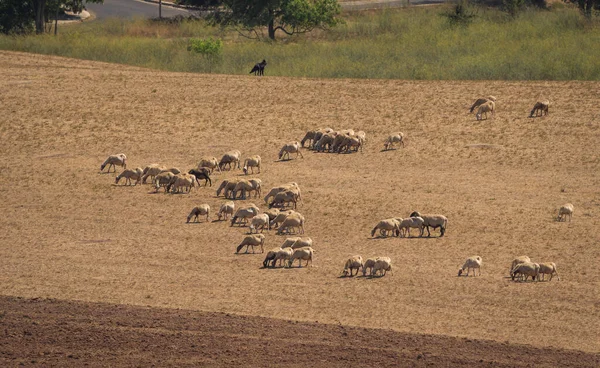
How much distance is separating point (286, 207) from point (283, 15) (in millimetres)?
34136

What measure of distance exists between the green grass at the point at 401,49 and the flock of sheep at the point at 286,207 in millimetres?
6660

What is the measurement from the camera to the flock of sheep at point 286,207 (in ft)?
76.8

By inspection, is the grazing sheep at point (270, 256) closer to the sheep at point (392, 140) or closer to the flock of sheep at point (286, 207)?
the flock of sheep at point (286, 207)

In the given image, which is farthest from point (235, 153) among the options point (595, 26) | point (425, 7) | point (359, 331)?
point (425, 7)

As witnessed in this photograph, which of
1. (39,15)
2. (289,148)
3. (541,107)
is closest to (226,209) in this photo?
(289,148)

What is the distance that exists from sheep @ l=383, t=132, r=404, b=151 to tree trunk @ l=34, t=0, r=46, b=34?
1204 inches

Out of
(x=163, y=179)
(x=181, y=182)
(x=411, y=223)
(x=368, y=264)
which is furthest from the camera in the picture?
(x=163, y=179)

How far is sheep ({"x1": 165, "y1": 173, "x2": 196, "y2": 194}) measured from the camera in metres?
30.5

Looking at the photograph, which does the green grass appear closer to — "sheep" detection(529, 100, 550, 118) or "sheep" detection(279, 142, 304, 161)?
"sheep" detection(529, 100, 550, 118)

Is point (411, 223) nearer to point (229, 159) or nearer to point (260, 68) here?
point (229, 159)

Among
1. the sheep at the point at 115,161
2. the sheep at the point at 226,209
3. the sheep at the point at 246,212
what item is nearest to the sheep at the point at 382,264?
the sheep at the point at 246,212

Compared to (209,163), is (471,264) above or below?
below

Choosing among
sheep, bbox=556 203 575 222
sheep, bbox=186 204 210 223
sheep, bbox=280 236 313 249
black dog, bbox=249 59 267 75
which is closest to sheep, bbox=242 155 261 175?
sheep, bbox=186 204 210 223

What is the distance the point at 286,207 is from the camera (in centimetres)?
2902
